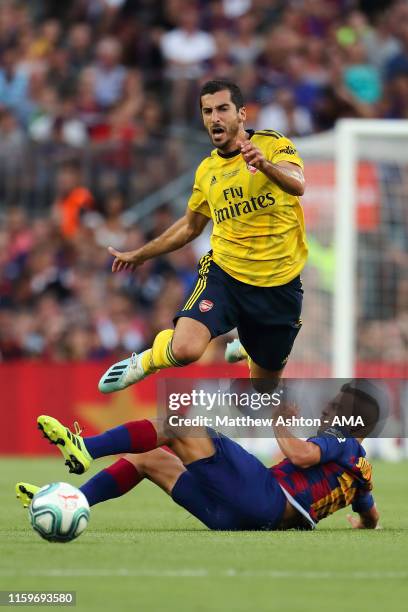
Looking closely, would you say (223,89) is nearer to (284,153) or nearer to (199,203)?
(284,153)

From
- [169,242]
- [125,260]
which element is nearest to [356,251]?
[169,242]

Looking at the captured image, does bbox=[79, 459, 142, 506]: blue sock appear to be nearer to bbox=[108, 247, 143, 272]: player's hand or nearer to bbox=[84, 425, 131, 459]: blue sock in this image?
bbox=[84, 425, 131, 459]: blue sock

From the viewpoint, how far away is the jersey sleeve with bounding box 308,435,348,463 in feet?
28.2

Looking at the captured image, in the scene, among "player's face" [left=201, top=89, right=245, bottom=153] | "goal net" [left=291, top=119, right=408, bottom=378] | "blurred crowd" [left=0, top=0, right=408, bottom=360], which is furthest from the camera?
"blurred crowd" [left=0, top=0, right=408, bottom=360]

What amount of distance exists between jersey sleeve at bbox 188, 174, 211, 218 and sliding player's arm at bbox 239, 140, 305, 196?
0.92m

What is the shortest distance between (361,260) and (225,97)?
8273 mm

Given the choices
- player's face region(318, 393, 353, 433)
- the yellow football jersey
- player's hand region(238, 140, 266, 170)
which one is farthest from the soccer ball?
the yellow football jersey

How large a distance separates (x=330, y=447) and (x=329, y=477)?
0.18m

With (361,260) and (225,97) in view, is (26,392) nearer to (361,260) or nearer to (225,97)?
(361,260)

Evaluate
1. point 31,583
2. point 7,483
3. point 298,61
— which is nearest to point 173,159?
point 298,61

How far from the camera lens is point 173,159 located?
63.1 feet

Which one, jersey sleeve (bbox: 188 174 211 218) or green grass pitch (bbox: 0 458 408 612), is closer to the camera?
green grass pitch (bbox: 0 458 408 612)

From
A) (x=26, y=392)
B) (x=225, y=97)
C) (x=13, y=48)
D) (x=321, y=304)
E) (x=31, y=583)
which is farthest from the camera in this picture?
(x=13, y=48)

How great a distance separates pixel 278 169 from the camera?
909 centimetres
